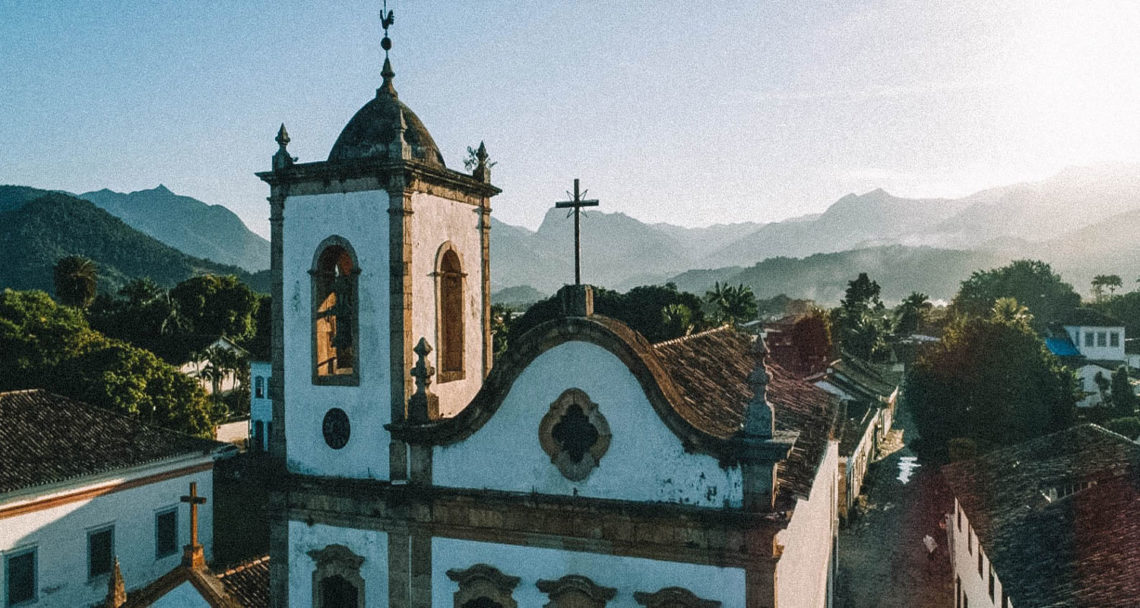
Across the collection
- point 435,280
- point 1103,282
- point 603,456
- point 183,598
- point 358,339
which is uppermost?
point 1103,282

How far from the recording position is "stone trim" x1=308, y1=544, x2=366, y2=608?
41.5 feet

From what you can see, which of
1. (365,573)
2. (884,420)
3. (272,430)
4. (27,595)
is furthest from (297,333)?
(884,420)

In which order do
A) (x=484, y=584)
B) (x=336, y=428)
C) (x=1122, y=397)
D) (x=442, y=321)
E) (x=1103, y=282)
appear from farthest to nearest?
(x=1103, y=282) < (x=1122, y=397) < (x=442, y=321) < (x=336, y=428) < (x=484, y=584)

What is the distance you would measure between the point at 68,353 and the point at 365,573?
34.6 meters

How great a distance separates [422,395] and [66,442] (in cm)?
1818

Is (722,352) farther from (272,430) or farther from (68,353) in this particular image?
(68,353)

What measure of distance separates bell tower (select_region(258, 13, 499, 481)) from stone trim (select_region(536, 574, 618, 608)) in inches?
126

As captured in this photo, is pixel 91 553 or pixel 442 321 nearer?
pixel 442 321

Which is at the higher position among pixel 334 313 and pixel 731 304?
pixel 731 304

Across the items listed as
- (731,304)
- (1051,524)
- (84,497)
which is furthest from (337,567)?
(731,304)

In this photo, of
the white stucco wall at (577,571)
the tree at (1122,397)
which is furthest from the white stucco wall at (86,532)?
the tree at (1122,397)

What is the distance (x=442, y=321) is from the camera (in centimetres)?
1397

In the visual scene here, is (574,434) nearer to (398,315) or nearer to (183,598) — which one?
(398,315)

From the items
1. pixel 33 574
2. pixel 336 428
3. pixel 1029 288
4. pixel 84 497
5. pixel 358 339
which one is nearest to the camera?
pixel 358 339
